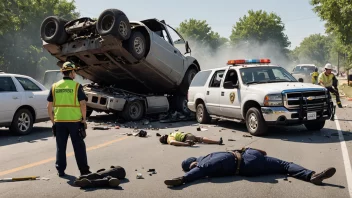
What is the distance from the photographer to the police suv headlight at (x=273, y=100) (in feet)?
28.7

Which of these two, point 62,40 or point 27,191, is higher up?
point 62,40

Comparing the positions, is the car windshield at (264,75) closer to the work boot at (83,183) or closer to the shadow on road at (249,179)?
the shadow on road at (249,179)

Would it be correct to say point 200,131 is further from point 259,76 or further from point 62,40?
point 62,40

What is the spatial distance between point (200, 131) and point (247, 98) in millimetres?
1665

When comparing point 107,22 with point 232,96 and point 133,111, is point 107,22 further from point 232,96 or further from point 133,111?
point 232,96

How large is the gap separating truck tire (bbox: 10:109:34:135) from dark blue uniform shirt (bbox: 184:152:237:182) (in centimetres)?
619

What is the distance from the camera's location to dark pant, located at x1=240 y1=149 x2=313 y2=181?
528 centimetres

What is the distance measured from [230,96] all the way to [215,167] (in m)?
5.00

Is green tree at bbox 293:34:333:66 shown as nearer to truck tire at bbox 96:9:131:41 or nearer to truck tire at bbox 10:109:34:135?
truck tire at bbox 96:9:131:41

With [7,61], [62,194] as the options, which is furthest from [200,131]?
[7,61]

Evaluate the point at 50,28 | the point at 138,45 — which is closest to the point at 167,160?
the point at 138,45

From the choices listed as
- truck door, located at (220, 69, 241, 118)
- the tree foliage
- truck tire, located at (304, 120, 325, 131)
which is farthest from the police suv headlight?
the tree foliage

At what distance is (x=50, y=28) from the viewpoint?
465 inches

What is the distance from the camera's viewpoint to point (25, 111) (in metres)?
10.1
